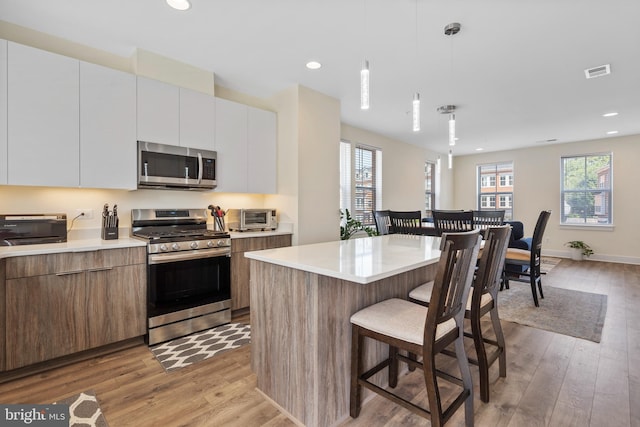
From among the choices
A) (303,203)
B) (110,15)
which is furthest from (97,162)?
(303,203)

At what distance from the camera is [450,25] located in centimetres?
244

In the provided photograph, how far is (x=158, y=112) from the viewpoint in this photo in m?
2.90

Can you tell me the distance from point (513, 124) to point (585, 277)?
280 centimetres

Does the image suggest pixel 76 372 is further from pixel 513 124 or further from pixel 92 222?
pixel 513 124

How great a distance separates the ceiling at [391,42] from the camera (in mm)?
2268

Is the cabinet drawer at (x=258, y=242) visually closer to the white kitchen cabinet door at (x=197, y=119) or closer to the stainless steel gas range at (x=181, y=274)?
the stainless steel gas range at (x=181, y=274)

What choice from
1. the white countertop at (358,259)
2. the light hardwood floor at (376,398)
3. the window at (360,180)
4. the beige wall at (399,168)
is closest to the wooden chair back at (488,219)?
the light hardwood floor at (376,398)

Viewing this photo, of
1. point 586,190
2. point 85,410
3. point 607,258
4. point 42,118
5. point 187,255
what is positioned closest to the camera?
point 85,410

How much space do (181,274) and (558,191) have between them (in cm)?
806

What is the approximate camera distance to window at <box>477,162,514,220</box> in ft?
25.8

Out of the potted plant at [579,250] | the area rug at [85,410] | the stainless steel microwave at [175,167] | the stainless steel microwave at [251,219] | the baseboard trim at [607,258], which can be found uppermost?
the stainless steel microwave at [175,167]

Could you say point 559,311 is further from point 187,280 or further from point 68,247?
point 68,247

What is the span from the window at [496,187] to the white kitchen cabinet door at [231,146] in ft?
22.5

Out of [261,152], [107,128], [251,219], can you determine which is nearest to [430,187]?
[261,152]
